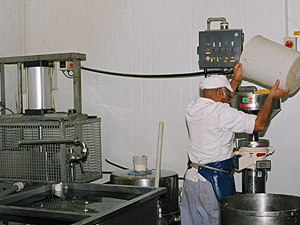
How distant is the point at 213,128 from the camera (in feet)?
10.3

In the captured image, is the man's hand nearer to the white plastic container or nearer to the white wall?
the white wall

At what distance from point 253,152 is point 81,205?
1.47 metres

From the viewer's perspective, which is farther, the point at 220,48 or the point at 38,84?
the point at 38,84

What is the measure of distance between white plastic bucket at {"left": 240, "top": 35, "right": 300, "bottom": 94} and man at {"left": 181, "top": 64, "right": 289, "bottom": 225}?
8 cm

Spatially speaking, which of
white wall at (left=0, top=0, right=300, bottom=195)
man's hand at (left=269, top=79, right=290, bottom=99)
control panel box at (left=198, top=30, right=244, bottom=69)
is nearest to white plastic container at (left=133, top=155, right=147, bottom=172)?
white wall at (left=0, top=0, right=300, bottom=195)

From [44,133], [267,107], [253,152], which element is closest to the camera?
[267,107]

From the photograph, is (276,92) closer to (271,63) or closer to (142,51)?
(271,63)

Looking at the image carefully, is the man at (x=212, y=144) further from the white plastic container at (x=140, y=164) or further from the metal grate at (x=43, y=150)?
the metal grate at (x=43, y=150)

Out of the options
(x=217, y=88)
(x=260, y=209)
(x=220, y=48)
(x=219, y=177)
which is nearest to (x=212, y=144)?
(x=219, y=177)

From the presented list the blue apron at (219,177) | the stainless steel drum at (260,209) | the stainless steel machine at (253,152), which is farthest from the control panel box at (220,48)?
the stainless steel drum at (260,209)

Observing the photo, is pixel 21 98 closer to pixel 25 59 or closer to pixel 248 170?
pixel 25 59

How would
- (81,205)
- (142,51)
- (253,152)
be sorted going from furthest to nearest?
(142,51), (253,152), (81,205)

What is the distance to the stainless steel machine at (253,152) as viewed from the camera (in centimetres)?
329

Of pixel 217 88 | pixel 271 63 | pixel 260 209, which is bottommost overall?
pixel 260 209
